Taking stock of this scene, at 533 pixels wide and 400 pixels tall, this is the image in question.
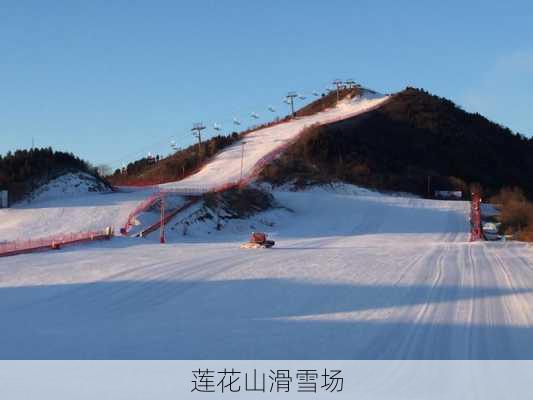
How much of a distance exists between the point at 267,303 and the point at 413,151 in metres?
66.0

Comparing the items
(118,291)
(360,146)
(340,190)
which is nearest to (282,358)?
(118,291)

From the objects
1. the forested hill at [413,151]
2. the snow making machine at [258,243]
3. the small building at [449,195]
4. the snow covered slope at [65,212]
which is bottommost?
the snow making machine at [258,243]

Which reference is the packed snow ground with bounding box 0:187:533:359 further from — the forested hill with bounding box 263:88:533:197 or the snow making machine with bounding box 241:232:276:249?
the forested hill with bounding box 263:88:533:197

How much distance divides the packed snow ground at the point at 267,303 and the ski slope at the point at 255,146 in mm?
25020

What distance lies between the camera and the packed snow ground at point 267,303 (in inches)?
484

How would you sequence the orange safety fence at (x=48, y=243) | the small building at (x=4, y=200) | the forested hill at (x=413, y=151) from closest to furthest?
1. the orange safety fence at (x=48, y=243)
2. the small building at (x=4, y=200)
3. the forested hill at (x=413, y=151)

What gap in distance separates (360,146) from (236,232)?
3468 cm

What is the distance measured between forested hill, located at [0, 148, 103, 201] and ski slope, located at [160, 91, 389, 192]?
6.97 meters

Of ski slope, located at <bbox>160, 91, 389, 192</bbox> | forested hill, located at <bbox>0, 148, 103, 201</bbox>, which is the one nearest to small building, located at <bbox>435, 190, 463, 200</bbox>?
ski slope, located at <bbox>160, 91, 389, 192</bbox>

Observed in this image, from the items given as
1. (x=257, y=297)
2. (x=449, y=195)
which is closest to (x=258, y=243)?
(x=257, y=297)

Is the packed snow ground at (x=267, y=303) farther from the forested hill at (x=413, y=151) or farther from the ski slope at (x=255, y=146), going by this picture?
the forested hill at (x=413, y=151)

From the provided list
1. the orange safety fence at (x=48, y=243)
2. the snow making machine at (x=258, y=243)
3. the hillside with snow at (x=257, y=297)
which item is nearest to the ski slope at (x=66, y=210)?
the hillside with snow at (x=257, y=297)

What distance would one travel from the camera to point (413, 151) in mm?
80562

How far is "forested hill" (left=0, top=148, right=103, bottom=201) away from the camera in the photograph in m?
47.6
